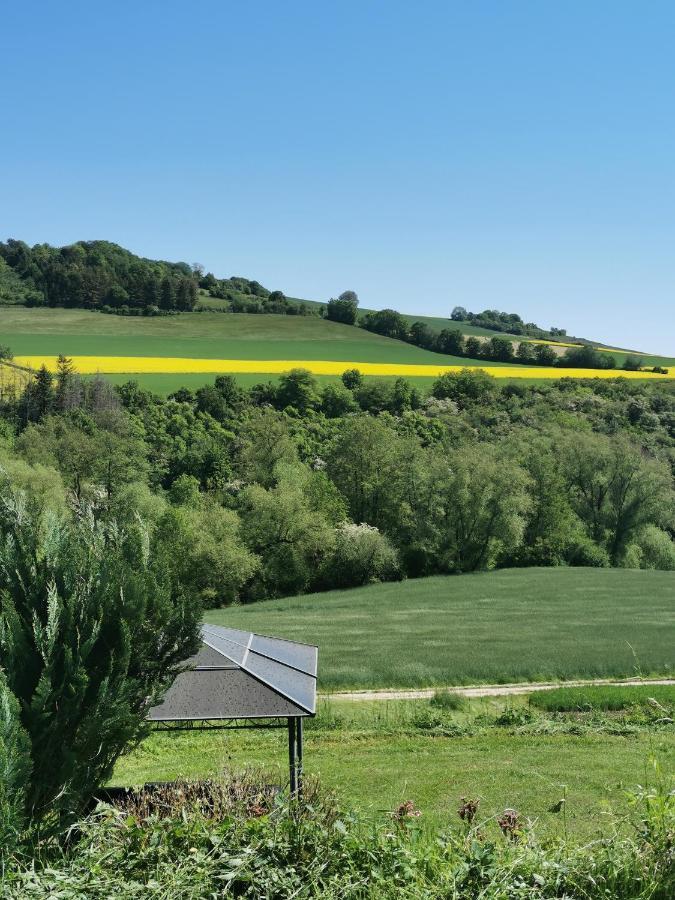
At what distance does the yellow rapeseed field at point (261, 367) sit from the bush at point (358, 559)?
44.7 meters

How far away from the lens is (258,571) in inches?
1805

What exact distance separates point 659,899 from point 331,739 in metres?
13.4

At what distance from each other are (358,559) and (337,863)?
41652 mm

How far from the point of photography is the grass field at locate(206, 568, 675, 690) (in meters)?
24.0

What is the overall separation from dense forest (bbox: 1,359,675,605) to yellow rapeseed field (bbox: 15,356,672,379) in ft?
27.3

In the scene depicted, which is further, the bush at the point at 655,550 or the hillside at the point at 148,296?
the hillside at the point at 148,296

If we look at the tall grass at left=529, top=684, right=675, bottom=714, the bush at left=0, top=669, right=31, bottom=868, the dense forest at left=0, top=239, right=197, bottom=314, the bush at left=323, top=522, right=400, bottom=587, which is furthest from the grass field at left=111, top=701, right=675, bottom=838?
the dense forest at left=0, top=239, right=197, bottom=314

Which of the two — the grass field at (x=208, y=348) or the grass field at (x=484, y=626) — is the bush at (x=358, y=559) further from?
the grass field at (x=208, y=348)

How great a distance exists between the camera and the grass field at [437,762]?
11727 millimetres

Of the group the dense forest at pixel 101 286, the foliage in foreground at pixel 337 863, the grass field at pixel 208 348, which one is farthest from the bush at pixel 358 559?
the dense forest at pixel 101 286

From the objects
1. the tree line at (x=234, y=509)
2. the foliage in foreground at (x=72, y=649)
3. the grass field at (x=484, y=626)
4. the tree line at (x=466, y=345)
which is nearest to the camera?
the foliage in foreground at (x=72, y=649)

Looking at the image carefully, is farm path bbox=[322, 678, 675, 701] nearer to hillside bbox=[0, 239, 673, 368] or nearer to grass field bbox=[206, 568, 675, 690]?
grass field bbox=[206, 568, 675, 690]

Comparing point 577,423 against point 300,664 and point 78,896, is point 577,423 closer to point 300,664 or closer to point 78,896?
point 300,664

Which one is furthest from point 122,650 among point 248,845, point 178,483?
point 178,483
